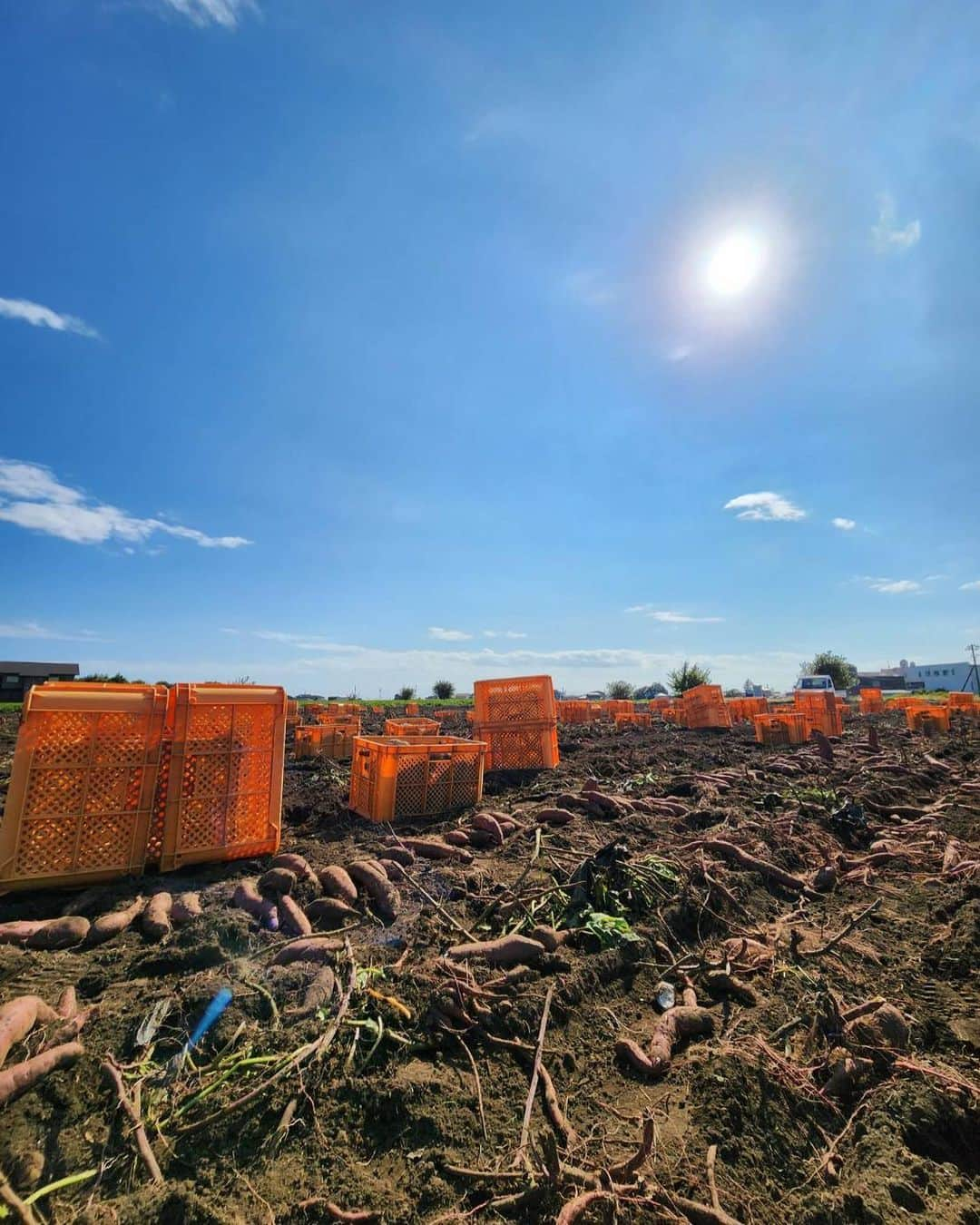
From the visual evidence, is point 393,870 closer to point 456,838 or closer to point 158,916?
point 456,838

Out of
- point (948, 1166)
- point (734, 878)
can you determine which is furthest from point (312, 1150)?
point (734, 878)

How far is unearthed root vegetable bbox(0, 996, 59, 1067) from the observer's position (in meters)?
2.45

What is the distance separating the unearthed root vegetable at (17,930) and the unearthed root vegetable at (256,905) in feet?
3.70

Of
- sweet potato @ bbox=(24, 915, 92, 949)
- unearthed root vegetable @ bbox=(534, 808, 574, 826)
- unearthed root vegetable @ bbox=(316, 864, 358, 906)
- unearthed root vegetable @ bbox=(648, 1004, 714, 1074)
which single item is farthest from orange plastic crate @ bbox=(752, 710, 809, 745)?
sweet potato @ bbox=(24, 915, 92, 949)

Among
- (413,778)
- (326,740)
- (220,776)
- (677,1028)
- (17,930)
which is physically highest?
(220,776)

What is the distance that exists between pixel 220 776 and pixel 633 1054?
392 cm

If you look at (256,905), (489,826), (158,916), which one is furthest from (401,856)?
(158,916)

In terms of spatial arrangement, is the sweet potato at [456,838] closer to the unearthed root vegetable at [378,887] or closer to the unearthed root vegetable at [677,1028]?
the unearthed root vegetable at [378,887]

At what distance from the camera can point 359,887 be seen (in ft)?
14.2

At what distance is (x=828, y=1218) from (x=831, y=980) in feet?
5.93

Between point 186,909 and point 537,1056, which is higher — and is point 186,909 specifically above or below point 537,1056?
above

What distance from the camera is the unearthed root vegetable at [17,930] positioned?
3.47 meters

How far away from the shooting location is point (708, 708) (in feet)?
65.2

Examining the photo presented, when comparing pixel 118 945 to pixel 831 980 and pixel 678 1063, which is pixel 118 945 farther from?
pixel 831 980
